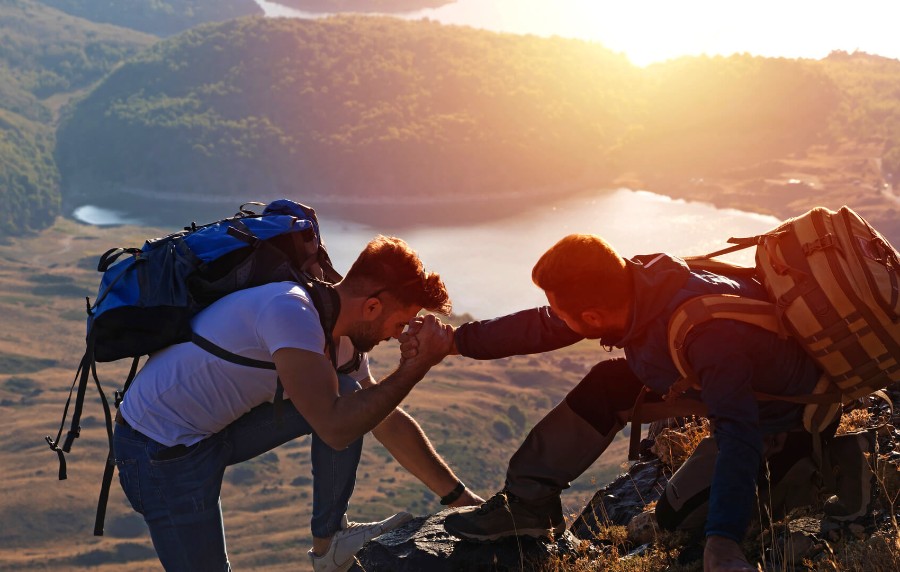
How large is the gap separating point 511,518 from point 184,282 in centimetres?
229

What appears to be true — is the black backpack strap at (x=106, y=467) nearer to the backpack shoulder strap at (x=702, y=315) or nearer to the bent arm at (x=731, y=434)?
the backpack shoulder strap at (x=702, y=315)

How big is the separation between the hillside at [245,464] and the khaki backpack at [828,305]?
110 metres

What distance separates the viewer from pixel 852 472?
5000 millimetres

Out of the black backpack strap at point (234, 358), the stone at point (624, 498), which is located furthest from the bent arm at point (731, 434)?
the stone at point (624, 498)

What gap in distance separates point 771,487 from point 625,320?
149 centimetres

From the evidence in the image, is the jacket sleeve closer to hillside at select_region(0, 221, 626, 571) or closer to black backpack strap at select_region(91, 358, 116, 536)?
black backpack strap at select_region(91, 358, 116, 536)

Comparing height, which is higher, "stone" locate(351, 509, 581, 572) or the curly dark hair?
the curly dark hair

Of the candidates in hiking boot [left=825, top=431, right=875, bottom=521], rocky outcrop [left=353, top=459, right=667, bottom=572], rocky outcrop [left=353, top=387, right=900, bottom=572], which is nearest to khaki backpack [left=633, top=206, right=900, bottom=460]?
hiking boot [left=825, top=431, right=875, bottom=521]

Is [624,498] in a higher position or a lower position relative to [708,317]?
lower

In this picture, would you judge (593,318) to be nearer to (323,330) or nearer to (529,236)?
(323,330)

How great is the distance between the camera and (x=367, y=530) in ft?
18.4

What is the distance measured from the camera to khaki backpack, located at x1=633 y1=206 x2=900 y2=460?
421 centimetres

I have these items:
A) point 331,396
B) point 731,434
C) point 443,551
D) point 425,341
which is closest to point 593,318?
point 731,434

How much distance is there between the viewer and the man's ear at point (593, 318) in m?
4.39
